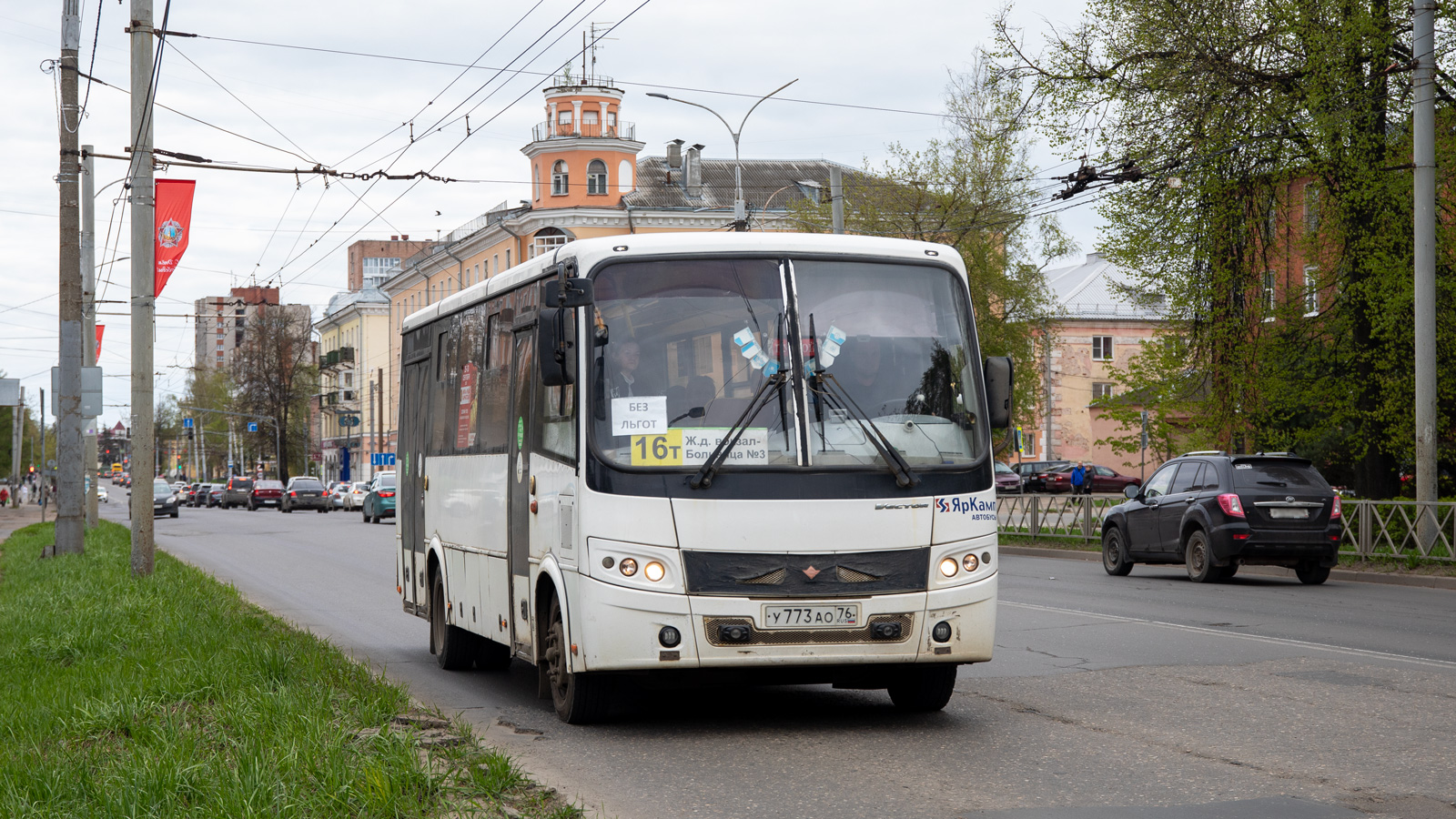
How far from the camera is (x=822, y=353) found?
8.49 metres

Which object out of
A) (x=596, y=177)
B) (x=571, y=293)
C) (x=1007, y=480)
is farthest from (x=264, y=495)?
(x=571, y=293)

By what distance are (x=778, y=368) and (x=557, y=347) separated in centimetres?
113

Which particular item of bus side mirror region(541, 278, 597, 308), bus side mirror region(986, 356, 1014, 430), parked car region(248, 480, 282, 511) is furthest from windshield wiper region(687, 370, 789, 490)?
parked car region(248, 480, 282, 511)

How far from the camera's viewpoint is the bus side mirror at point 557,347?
27.1 ft

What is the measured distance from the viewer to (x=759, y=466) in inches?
323

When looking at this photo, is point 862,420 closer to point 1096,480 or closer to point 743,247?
point 743,247

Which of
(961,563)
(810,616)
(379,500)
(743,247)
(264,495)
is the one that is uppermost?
(743,247)

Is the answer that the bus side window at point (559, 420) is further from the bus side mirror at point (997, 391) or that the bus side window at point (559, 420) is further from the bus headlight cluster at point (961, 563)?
the bus side mirror at point (997, 391)

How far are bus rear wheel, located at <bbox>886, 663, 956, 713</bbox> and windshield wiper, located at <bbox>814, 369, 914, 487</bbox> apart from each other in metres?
1.16

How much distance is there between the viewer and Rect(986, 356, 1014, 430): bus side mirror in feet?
28.9

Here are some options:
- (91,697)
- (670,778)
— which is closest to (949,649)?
(670,778)

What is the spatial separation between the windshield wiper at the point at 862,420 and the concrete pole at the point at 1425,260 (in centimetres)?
1466

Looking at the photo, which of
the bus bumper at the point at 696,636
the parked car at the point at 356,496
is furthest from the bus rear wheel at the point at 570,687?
the parked car at the point at 356,496

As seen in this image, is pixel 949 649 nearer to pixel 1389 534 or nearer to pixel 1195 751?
pixel 1195 751
